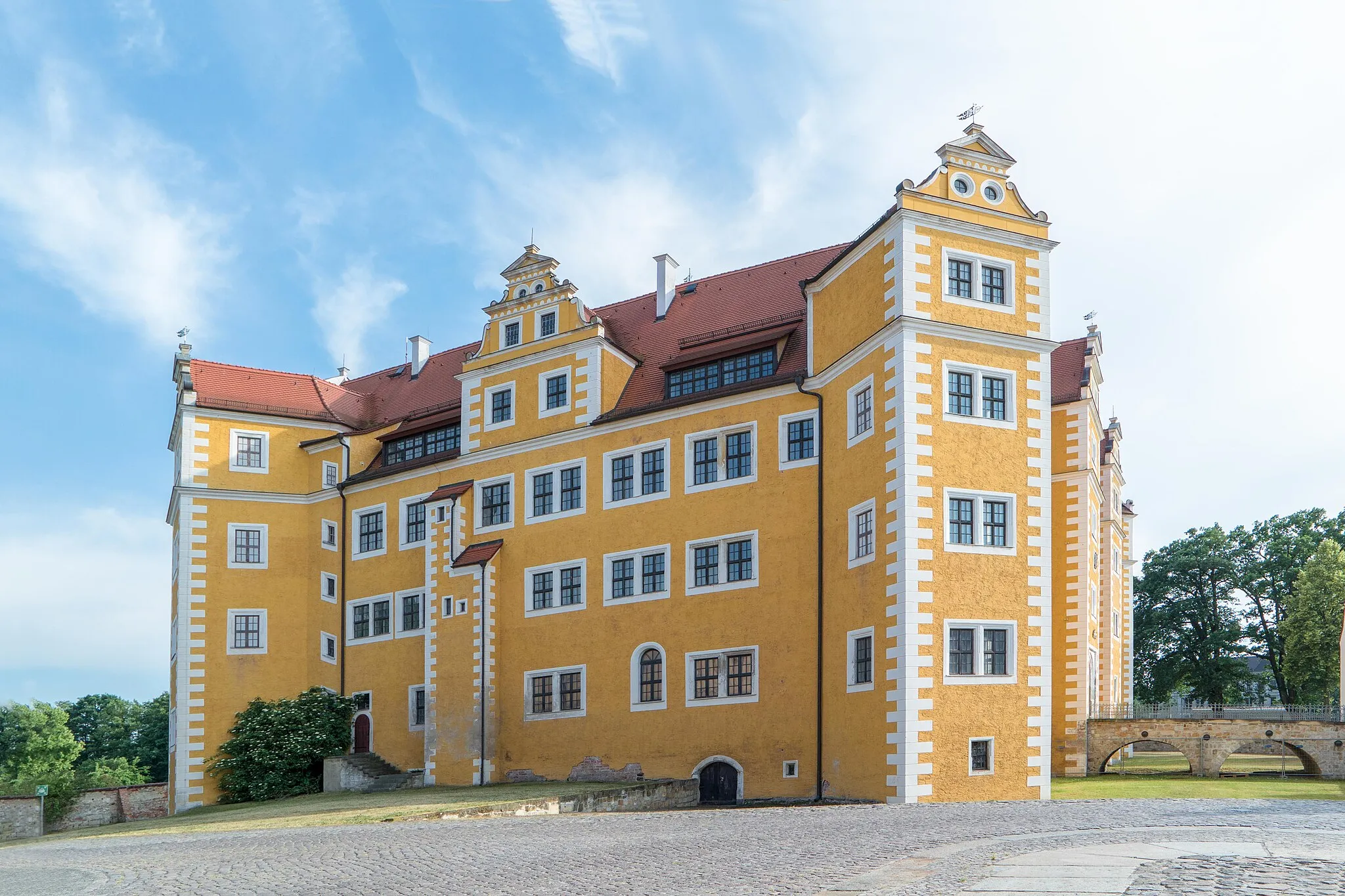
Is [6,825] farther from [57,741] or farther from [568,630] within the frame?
[57,741]

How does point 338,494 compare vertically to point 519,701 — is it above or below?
above

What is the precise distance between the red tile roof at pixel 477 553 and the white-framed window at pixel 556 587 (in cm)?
117

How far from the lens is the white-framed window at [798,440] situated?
32.4m

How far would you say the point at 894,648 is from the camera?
27391mm

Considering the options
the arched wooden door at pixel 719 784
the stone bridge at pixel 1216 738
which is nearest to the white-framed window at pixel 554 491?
the arched wooden door at pixel 719 784

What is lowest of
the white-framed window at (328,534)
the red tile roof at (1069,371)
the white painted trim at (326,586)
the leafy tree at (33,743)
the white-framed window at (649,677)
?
the leafy tree at (33,743)

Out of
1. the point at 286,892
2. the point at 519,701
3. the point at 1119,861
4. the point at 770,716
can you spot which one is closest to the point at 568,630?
the point at 519,701

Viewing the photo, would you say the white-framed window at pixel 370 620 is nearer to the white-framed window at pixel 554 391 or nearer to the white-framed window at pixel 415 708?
the white-framed window at pixel 415 708

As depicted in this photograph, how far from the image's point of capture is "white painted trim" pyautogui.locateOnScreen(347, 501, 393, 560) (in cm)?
4331

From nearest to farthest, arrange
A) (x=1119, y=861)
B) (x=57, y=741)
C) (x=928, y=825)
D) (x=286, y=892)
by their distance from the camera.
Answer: (x=1119, y=861)
(x=286, y=892)
(x=928, y=825)
(x=57, y=741)

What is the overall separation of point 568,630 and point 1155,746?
102 ft

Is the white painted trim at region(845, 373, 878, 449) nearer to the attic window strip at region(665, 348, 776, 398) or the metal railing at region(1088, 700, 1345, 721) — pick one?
the attic window strip at region(665, 348, 776, 398)

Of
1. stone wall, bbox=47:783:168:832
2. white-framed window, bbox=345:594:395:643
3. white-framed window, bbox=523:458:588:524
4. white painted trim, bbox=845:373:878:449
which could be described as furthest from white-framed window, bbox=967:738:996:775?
stone wall, bbox=47:783:168:832

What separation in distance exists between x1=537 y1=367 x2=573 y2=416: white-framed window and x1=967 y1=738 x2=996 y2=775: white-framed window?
15.9m
